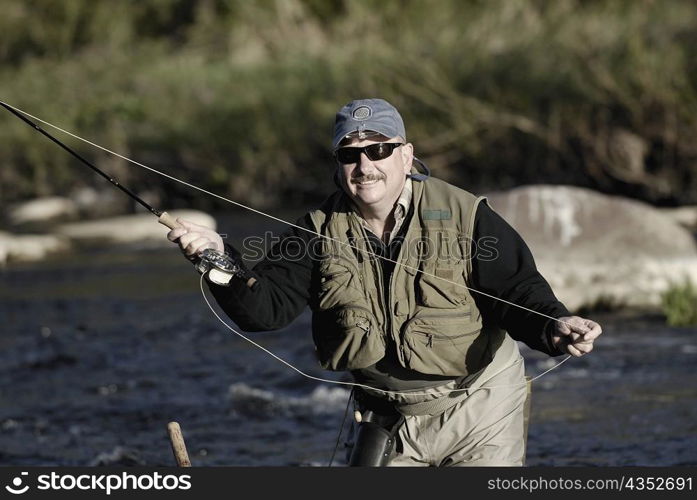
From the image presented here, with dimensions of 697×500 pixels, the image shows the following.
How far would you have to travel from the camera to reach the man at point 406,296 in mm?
3883

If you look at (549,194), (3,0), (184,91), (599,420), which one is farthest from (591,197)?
(3,0)

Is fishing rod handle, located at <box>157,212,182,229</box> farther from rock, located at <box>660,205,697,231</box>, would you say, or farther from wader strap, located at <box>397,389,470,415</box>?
rock, located at <box>660,205,697,231</box>

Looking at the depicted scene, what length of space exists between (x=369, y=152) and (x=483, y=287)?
565 millimetres

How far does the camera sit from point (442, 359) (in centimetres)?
394

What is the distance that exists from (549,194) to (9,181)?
13430mm

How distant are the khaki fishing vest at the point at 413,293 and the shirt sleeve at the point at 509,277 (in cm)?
4

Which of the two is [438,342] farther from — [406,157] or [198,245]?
[198,245]

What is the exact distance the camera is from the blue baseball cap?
3.86m

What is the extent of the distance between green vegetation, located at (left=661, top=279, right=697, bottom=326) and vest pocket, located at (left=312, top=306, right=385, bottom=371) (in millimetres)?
5544

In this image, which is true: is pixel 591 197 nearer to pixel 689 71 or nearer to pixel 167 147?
pixel 689 71

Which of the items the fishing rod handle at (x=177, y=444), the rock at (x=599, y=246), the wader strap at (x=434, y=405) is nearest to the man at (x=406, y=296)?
the wader strap at (x=434, y=405)

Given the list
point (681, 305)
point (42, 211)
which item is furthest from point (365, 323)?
point (42, 211)

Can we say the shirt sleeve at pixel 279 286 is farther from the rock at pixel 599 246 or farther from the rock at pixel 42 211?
the rock at pixel 42 211
